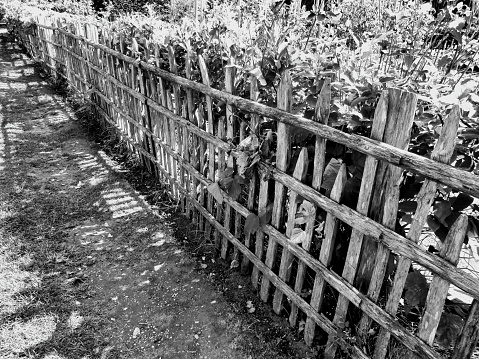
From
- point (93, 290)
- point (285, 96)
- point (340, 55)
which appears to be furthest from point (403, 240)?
point (93, 290)

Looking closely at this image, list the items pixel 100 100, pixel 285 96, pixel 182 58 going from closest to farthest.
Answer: pixel 285 96 < pixel 182 58 < pixel 100 100

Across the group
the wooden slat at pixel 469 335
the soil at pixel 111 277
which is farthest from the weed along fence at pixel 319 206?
the soil at pixel 111 277

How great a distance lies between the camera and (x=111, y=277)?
3.24m

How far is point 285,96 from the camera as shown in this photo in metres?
2.22

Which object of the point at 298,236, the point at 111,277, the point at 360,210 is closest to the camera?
the point at 360,210

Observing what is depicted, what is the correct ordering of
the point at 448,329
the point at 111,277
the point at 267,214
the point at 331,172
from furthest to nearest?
the point at 111,277, the point at 267,214, the point at 331,172, the point at 448,329

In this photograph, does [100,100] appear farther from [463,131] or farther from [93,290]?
[463,131]

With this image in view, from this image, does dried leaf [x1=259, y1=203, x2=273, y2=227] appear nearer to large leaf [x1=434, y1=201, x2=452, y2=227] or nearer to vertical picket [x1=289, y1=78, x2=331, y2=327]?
vertical picket [x1=289, y1=78, x2=331, y2=327]

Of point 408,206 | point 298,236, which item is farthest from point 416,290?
point 298,236

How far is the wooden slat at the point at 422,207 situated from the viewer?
1.45 meters

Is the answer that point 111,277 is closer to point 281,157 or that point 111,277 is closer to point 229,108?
point 229,108

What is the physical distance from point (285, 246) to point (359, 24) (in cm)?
276

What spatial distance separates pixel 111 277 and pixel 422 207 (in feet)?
8.64

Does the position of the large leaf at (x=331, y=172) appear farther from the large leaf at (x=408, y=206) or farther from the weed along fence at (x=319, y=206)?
the large leaf at (x=408, y=206)
